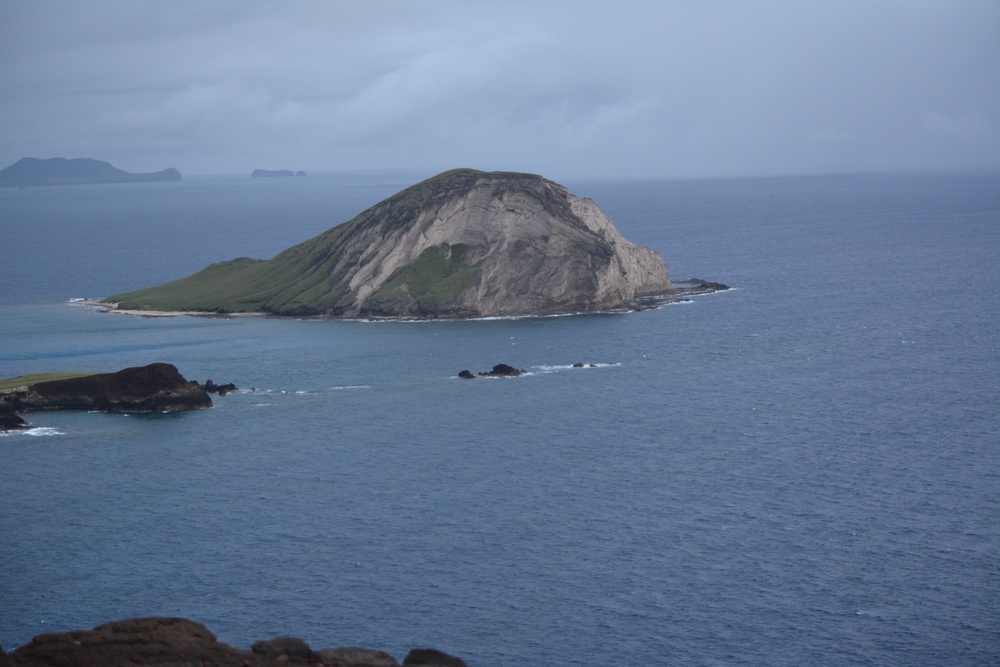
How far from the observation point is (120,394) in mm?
98062

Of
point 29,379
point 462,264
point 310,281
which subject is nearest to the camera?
point 29,379

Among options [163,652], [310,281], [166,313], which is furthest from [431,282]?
[163,652]

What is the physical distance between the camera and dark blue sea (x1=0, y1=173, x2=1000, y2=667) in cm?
5097

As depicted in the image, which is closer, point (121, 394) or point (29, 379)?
point (121, 394)

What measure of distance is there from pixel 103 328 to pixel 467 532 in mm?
87809

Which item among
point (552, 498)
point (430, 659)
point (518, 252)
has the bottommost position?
point (552, 498)

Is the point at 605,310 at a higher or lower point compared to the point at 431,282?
lower

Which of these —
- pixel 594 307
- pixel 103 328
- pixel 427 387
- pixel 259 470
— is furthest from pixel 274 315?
pixel 259 470

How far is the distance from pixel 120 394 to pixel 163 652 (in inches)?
2615

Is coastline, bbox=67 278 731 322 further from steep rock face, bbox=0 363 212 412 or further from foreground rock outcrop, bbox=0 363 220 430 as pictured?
foreground rock outcrop, bbox=0 363 220 430

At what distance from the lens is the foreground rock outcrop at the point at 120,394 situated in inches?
3814

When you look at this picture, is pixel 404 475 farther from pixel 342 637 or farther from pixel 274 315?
pixel 274 315

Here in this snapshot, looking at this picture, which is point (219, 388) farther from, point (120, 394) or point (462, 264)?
point (462, 264)

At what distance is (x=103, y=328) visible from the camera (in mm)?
137625
